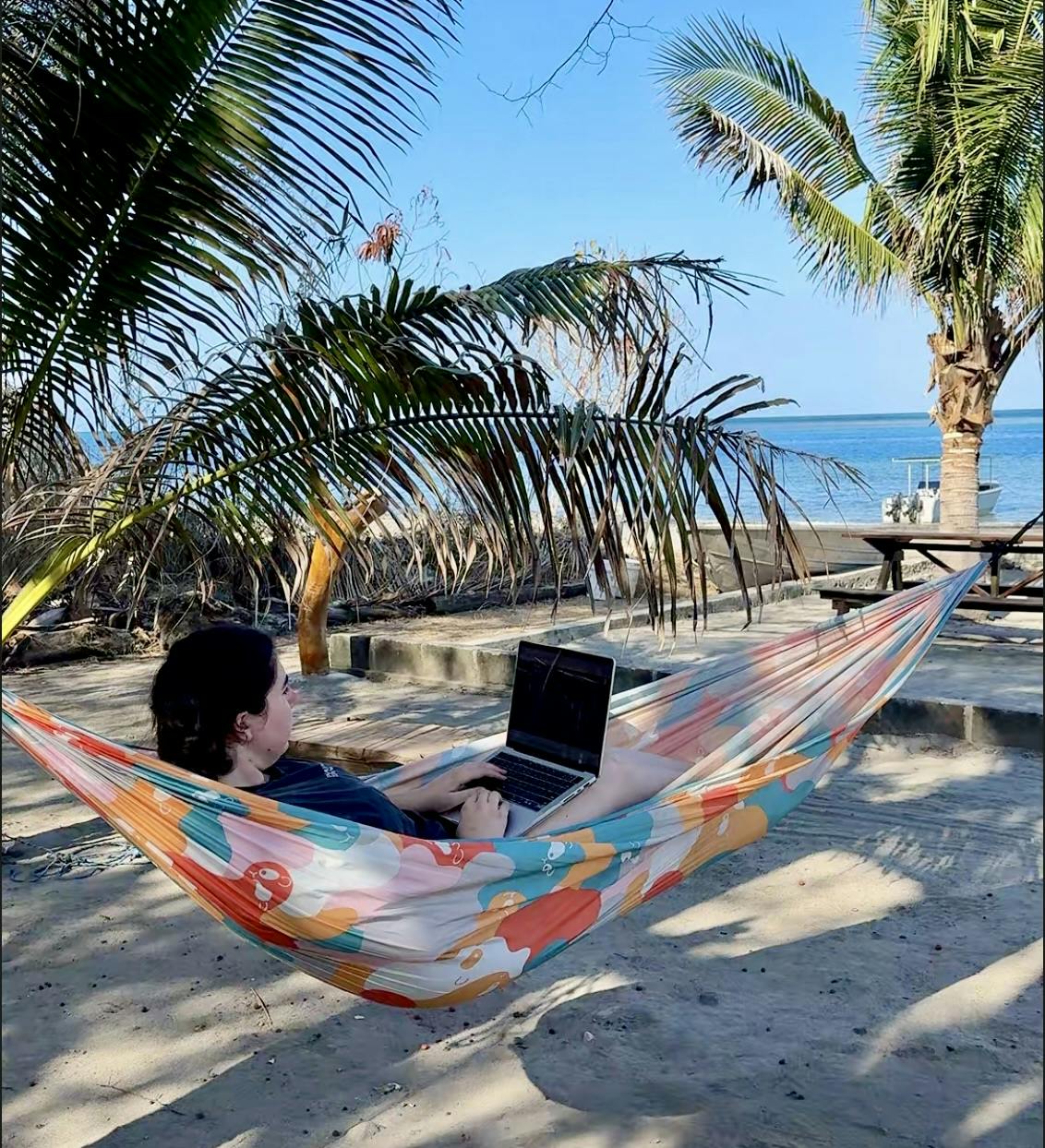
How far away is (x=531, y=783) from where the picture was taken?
7.31ft

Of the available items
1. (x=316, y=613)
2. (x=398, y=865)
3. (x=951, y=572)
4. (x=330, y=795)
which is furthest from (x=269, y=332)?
(x=951, y=572)

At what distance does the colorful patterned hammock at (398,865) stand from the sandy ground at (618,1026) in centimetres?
35

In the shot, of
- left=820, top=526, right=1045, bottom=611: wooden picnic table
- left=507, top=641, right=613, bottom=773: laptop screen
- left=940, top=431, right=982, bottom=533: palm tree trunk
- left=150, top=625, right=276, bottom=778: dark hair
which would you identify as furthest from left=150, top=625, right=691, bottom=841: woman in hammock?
left=940, top=431, right=982, bottom=533: palm tree trunk

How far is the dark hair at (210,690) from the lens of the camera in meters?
1.82

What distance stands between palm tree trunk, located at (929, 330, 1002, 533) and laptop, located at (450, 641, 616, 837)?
6.35 meters

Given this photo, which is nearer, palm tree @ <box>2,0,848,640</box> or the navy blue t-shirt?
the navy blue t-shirt

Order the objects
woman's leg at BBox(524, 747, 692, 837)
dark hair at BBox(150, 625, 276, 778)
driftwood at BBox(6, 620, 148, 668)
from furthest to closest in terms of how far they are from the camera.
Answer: driftwood at BBox(6, 620, 148, 668) → woman's leg at BBox(524, 747, 692, 837) → dark hair at BBox(150, 625, 276, 778)

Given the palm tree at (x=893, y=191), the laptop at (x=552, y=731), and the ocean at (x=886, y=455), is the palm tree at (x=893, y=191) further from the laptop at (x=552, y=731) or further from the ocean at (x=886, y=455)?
the laptop at (x=552, y=731)

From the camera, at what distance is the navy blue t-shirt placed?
6.09 ft

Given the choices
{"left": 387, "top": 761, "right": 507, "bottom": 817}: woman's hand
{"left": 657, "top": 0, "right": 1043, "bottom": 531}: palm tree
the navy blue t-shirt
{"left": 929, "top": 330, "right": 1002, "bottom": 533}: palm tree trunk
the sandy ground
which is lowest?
the sandy ground

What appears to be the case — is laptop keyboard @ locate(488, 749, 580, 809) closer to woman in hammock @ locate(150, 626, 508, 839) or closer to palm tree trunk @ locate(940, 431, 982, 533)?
woman in hammock @ locate(150, 626, 508, 839)

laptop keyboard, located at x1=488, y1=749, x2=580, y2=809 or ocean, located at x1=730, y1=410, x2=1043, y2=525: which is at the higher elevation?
ocean, located at x1=730, y1=410, x2=1043, y2=525

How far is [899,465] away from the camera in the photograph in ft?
138

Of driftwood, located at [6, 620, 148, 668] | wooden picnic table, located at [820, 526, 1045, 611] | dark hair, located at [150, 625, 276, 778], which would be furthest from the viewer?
driftwood, located at [6, 620, 148, 668]
